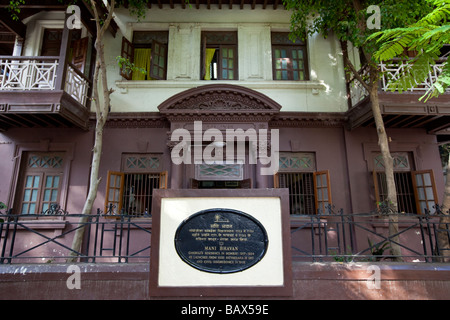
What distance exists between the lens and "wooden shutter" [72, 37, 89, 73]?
9945mm

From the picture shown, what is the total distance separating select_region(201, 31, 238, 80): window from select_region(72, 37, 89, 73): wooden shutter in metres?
3.96

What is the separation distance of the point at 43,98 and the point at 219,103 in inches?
196

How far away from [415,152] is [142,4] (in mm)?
10421

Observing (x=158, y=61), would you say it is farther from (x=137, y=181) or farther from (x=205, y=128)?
(x=137, y=181)

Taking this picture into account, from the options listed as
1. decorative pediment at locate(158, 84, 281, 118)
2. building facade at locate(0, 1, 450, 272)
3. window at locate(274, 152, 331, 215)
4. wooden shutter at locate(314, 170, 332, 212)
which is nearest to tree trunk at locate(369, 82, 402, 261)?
building facade at locate(0, 1, 450, 272)

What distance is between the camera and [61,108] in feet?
26.8

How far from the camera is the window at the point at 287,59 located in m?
10.6

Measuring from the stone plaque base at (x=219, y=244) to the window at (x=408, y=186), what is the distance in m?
6.04

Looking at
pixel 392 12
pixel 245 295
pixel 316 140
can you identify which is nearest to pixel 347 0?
pixel 392 12

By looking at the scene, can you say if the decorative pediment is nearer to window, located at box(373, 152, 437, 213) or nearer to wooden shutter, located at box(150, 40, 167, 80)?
wooden shutter, located at box(150, 40, 167, 80)

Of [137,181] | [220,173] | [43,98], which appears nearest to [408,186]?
[220,173]

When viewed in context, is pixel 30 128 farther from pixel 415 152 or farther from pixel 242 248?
pixel 415 152

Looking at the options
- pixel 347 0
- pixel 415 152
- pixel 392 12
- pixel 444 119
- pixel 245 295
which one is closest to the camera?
pixel 245 295

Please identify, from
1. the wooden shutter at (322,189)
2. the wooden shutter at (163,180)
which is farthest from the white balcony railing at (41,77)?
the wooden shutter at (322,189)
